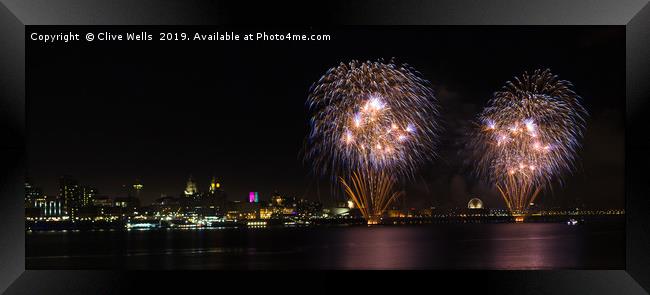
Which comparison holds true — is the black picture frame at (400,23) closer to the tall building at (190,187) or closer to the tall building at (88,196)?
the tall building at (190,187)

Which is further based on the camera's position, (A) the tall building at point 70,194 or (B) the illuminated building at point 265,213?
(B) the illuminated building at point 265,213

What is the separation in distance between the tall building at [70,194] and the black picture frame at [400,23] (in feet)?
97.5

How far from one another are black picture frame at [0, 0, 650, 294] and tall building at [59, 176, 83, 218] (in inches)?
1170

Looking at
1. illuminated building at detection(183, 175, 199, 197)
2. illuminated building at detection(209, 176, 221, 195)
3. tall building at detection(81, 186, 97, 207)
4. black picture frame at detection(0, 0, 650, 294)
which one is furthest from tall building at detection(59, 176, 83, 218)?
black picture frame at detection(0, 0, 650, 294)

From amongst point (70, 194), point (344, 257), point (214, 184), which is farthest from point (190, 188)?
point (344, 257)

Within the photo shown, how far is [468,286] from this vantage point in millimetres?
9008

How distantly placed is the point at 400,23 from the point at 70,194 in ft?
114

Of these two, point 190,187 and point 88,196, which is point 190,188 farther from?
point 88,196

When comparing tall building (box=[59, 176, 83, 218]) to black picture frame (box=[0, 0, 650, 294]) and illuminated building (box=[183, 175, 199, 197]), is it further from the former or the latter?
black picture frame (box=[0, 0, 650, 294])

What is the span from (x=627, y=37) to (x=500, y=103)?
34.7 feet

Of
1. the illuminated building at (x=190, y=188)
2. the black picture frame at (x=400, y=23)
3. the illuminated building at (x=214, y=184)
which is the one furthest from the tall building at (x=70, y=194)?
the black picture frame at (x=400, y=23)

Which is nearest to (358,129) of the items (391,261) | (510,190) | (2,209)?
(391,261)

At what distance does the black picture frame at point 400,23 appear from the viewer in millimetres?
8750

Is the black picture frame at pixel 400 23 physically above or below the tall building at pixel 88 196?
above
